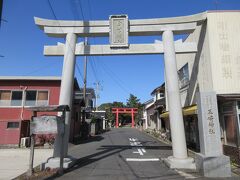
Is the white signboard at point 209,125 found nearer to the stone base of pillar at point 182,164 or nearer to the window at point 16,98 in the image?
the stone base of pillar at point 182,164

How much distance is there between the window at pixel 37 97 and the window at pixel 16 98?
598 millimetres

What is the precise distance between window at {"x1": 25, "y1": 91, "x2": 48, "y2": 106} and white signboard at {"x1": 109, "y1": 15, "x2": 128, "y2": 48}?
469 inches

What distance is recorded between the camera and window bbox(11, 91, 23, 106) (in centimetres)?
2267

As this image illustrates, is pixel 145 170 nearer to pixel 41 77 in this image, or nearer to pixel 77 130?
pixel 41 77

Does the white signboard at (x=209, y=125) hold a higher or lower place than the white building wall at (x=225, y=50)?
lower

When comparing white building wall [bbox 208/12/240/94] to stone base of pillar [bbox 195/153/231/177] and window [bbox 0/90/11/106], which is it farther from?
window [bbox 0/90/11/106]

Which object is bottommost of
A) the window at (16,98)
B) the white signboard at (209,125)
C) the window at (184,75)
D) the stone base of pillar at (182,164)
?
the stone base of pillar at (182,164)

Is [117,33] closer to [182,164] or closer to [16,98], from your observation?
[182,164]

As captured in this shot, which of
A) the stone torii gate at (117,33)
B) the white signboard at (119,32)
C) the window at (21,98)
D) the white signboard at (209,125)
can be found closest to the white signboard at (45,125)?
the stone torii gate at (117,33)

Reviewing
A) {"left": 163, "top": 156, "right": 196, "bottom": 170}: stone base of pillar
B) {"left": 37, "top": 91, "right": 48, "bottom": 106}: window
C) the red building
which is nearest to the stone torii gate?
{"left": 163, "top": 156, "right": 196, "bottom": 170}: stone base of pillar

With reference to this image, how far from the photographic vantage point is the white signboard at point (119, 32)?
1316 cm

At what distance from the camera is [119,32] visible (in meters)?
13.2

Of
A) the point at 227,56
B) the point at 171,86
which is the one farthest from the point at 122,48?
Result: the point at 227,56

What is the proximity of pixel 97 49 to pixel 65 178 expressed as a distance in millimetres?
6809
